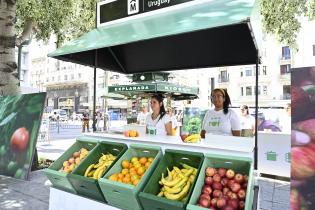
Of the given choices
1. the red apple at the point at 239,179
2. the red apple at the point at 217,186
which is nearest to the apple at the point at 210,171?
the red apple at the point at 217,186

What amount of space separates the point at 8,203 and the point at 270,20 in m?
9.26

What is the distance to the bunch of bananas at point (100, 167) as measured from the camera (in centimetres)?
370

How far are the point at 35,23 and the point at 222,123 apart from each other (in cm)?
780

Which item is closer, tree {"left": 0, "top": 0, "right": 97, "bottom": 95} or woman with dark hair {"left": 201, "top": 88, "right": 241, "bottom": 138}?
woman with dark hair {"left": 201, "top": 88, "right": 241, "bottom": 138}

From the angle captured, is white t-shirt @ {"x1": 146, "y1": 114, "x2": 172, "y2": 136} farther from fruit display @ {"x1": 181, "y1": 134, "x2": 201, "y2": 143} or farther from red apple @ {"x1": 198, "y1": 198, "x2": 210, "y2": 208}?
red apple @ {"x1": 198, "y1": 198, "x2": 210, "y2": 208}

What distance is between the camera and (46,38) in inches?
445

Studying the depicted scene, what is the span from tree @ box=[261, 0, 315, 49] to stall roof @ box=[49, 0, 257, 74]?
19.3 ft

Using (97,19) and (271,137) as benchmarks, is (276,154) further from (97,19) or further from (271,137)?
(97,19)

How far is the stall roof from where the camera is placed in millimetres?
3180

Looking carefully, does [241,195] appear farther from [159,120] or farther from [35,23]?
[35,23]

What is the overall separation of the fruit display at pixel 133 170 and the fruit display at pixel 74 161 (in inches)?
27.9

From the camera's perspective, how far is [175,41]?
205 inches

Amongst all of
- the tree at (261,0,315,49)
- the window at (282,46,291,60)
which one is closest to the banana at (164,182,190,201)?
the tree at (261,0,315,49)

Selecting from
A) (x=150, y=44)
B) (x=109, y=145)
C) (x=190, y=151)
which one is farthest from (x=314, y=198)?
(x=150, y=44)
